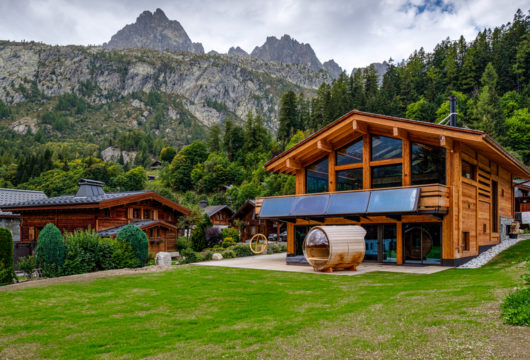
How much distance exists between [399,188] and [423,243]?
313cm

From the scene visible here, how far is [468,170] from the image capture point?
66.7 feet

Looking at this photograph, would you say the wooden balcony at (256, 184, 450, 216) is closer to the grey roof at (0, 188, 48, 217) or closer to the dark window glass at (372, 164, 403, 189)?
the dark window glass at (372, 164, 403, 189)

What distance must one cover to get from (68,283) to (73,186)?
8207cm

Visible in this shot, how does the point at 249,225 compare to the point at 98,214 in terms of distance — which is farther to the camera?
the point at 249,225

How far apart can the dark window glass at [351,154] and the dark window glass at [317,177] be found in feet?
3.30

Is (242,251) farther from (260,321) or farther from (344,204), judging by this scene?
(260,321)

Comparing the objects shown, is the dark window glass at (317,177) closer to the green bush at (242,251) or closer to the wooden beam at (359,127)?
the wooden beam at (359,127)

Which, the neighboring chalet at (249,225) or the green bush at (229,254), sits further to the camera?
the neighboring chalet at (249,225)

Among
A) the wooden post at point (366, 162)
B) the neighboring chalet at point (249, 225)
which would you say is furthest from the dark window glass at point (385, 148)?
the neighboring chalet at point (249, 225)

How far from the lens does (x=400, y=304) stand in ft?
29.8

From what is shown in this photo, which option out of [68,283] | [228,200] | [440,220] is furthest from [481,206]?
[228,200]

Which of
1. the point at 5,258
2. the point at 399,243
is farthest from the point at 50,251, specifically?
the point at 399,243

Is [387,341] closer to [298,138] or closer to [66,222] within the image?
[66,222]

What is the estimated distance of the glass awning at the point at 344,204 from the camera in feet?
59.8
